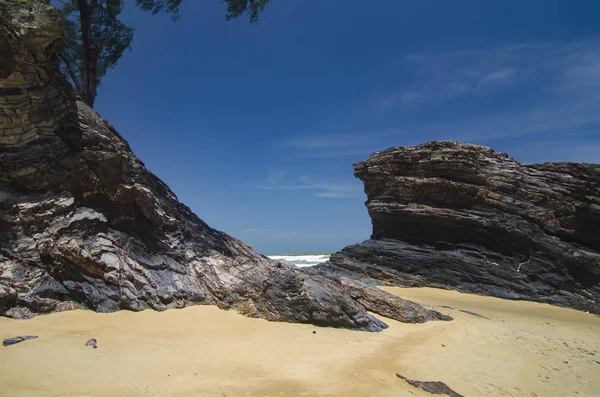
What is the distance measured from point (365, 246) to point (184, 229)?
43.9ft

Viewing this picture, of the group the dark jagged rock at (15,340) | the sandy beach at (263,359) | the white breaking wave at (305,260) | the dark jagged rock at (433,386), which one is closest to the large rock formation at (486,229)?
the sandy beach at (263,359)

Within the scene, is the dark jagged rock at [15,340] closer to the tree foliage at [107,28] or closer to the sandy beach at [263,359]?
the sandy beach at [263,359]

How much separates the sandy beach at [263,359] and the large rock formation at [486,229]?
361 inches

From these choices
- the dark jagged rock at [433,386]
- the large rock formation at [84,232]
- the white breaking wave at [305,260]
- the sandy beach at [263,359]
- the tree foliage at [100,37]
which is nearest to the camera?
the sandy beach at [263,359]

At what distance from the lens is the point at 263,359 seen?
5.39m

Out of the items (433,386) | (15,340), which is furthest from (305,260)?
(15,340)

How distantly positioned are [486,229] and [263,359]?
17319mm

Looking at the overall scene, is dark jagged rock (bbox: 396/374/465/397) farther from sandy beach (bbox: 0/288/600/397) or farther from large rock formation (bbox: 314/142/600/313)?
large rock formation (bbox: 314/142/600/313)

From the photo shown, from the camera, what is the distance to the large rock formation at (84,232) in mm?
7207

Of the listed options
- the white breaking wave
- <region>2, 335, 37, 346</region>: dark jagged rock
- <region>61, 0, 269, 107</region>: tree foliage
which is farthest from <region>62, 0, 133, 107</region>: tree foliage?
the white breaking wave

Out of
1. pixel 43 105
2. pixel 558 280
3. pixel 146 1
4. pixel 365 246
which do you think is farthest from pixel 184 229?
pixel 558 280

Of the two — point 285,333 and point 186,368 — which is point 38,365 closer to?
point 186,368

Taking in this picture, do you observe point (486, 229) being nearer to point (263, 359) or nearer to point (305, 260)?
point (263, 359)

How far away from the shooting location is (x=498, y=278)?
57.7ft
